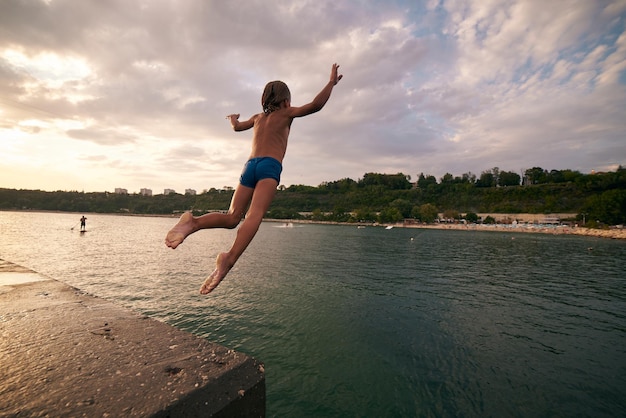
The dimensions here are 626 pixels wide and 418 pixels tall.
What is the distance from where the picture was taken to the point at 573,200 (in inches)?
4653

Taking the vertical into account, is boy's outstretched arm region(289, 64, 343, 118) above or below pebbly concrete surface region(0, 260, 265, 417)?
above

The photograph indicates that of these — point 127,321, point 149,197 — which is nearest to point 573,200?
point 127,321

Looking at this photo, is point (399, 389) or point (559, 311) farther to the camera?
point (559, 311)

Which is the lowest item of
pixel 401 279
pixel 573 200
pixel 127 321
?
pixel 401 279

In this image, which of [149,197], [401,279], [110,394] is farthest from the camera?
[149,197]

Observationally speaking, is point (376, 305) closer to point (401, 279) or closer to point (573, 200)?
A: point (401, 279)

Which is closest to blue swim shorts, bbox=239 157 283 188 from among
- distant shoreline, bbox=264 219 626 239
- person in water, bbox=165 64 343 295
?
person in water, bbox=165 64 343 295

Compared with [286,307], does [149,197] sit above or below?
above

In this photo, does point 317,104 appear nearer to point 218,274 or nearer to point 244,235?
point 244,235

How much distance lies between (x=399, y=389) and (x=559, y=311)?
14.2 metres

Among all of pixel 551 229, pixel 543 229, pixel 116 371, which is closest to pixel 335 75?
pixel 116 371

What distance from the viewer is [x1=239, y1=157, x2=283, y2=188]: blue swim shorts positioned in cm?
329

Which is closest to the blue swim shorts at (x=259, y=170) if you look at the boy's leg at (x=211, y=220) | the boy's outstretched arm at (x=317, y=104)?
the boy's leg at (x=211, y=220)

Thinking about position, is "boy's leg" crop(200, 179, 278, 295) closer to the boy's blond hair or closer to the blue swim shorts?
the blue swim shorts
